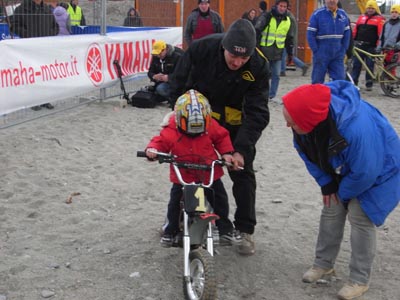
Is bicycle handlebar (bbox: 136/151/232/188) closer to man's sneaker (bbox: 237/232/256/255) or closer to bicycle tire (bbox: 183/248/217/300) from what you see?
bicycle tire (bbox: 183/248/217/300)

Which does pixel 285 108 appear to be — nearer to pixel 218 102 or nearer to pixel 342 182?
pixel 342 182

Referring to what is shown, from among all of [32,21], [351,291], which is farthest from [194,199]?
[32,21]

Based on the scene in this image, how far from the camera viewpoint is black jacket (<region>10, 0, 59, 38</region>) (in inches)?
337

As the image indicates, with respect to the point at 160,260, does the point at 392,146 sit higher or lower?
higher

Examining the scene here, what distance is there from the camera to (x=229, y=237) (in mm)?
4512

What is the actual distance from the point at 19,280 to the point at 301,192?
10.4 ft

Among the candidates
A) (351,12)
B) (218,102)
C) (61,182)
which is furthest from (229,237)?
(351,12)

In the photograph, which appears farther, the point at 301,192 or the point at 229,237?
the point at 301,192

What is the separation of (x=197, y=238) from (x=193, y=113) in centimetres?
83

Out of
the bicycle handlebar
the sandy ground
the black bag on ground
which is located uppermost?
the bicycle handlebar

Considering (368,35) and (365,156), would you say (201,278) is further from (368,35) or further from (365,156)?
(368,35)

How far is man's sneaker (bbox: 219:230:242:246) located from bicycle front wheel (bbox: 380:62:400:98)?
9.07m

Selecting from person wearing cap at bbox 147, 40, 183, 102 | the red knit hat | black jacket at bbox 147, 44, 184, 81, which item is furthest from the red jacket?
black jacket at bbox 147, 44, 184, 81

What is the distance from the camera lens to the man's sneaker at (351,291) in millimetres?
3939
